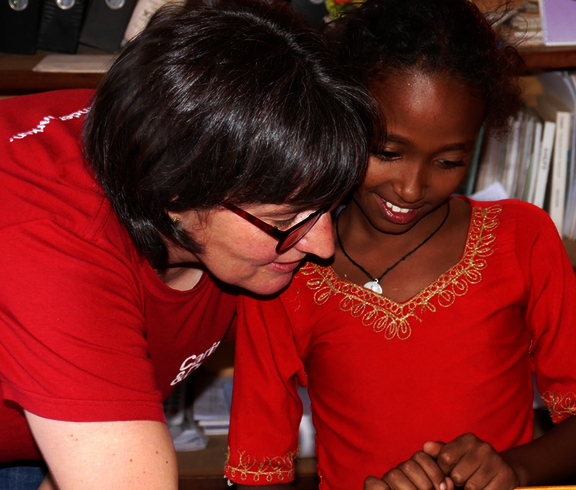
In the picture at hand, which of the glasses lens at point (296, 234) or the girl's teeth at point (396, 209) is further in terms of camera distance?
the girl's teeth at point (396, 209)

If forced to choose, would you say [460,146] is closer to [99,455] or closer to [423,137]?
[423,137]

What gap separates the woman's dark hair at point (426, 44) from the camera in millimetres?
1134

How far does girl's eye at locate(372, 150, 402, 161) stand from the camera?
1.13 m

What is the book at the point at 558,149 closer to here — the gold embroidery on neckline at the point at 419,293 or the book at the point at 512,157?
the book at the point at 512,157

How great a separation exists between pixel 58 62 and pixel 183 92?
1.00 meters

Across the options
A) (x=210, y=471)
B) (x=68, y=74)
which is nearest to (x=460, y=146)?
(x=68, y=74)

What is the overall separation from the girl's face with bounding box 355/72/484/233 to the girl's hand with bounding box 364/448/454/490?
1.33ft

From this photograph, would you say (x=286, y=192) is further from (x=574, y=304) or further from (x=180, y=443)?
(x=180, y=443)

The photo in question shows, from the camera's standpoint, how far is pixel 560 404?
1221 millimetres

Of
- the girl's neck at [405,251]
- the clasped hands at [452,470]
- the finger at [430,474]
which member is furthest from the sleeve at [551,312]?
the finger at [430,474]

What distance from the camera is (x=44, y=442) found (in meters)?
0.91

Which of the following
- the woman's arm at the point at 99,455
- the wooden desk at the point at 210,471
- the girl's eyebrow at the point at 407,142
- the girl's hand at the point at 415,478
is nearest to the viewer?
the woman's arm at the point at 99,455

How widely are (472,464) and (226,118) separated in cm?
62

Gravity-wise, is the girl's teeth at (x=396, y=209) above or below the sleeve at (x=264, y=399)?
above
